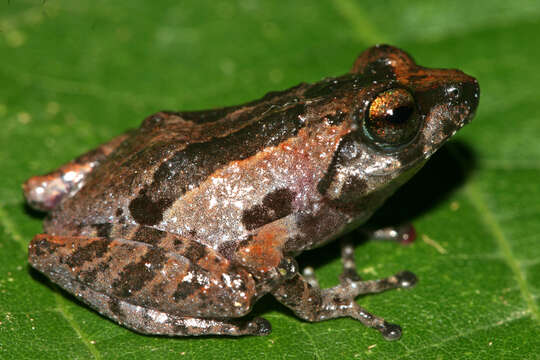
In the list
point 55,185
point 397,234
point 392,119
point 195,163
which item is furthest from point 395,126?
point 55,185

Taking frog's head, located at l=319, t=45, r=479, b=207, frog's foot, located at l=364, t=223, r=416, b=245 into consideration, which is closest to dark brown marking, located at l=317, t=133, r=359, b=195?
frog's head, located at l=319, t=45, r=479, b=207

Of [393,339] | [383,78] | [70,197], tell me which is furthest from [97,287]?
[383,78]

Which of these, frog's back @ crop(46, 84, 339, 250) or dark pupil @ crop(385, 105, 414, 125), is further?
frog's back @ crop(46, 84, 339, 250)

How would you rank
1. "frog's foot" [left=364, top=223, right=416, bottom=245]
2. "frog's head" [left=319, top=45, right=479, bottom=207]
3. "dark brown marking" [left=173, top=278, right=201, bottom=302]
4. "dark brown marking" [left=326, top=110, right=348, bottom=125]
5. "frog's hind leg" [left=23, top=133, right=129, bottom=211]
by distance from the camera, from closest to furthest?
"dark brown marking" [left=173, top=278, right=201, bottom=302] < "frog's head" [left=319, top=45, right=479, bottom=207] < "dark brown marking" [left=326, top=110, right=348, bottom=125] < "frog's hind leg" [left=23, top=133, right=129, bottom=211] < "frog's foot" [left=364, top=223, right=416, bottom=245]

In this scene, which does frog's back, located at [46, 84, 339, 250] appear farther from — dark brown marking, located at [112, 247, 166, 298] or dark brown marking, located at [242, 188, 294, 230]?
dark brown marking, located at [112, 247, 166, 298]

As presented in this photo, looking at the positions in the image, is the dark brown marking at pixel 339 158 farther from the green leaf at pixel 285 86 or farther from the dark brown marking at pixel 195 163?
the green leaf at pixel 285 86

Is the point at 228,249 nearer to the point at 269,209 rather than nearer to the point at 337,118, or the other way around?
the point at 269,209

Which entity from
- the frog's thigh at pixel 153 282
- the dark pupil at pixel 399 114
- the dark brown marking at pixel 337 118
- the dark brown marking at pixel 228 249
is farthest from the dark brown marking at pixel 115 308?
the dark pupil at pixel 399 114

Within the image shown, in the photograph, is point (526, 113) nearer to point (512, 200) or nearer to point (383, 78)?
point (512, 200)
